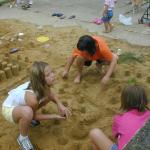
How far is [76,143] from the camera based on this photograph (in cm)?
350

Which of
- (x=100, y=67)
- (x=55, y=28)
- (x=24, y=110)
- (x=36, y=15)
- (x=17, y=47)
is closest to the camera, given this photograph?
(x=24, y=110)

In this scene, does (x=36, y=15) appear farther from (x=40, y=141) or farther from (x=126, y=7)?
(x=40, y=141)

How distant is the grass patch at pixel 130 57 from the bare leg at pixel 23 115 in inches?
82.7

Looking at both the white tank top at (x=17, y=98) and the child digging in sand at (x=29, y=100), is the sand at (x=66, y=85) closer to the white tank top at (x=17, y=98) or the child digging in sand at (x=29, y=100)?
the child digging in sand at (x=29, y=100)

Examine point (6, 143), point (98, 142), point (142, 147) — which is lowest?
point (6, 143)

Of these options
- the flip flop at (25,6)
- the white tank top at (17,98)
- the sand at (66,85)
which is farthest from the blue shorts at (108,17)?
the white tank top at (17,98)

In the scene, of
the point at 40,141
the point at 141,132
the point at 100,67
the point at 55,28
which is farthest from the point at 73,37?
the point at 141,132

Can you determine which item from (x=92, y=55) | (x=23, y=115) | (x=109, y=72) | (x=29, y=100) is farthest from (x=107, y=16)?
(x=23, y=115)

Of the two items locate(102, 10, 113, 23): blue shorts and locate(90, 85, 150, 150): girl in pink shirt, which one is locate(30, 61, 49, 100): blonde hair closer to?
locate(90, 85, 150, 150): girl in pink shirt

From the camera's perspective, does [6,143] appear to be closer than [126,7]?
Yes

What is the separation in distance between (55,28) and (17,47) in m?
1.02

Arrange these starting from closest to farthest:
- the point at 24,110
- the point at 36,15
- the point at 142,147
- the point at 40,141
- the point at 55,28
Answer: the point at 142,147 < the point at 24,110 < the point at 40,141 < the point at 55,28 < the point at 36,15

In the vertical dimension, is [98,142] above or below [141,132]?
below

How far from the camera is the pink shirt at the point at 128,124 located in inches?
110
